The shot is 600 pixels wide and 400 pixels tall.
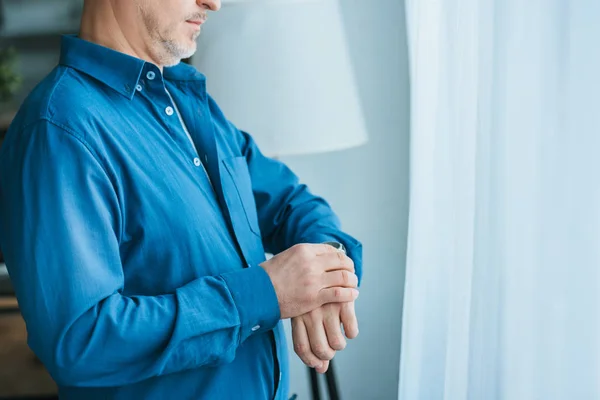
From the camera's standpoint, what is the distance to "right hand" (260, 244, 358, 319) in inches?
42.3

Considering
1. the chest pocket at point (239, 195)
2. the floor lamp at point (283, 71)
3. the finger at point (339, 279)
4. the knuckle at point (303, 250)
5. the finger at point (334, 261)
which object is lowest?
the finger at point (339, 279)

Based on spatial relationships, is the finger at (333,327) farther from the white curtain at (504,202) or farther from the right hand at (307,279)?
the white curtain at (504,202)

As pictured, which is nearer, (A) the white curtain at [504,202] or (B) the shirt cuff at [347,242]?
(A) the white curtain at [504,202]

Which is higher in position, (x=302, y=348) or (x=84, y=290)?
(x=84, y=290)

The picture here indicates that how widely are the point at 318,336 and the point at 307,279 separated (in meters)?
0.11

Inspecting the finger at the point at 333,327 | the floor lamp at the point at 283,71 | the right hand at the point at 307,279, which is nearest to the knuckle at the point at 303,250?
the right hand at the point at 307,279

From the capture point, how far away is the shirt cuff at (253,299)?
1028mm

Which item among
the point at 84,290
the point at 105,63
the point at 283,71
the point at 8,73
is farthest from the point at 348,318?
the point at 8,73

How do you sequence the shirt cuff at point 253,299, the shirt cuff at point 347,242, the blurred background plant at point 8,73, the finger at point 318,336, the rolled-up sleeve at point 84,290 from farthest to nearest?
the blurred background plant at point 8,73
the shirt cuff at point 347,242
the finger at point 318,336
the shirt cuff at point 253,299
the rolled-up sleeve at point 84,290

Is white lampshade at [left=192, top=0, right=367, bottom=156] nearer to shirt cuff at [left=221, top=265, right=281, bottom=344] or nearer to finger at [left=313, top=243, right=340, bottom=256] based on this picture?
finger at [left=313, top=243, right=340, bottom=256]

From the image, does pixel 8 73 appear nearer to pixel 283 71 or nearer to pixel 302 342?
pixel 283 71

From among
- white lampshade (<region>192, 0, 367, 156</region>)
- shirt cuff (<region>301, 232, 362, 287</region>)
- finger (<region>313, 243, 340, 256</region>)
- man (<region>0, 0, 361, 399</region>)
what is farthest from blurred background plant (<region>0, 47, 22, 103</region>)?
finger (<region>313, 243, 340, 256</region>)

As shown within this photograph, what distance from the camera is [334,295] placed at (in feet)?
3.68

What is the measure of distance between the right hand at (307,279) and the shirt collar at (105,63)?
0.36 m
